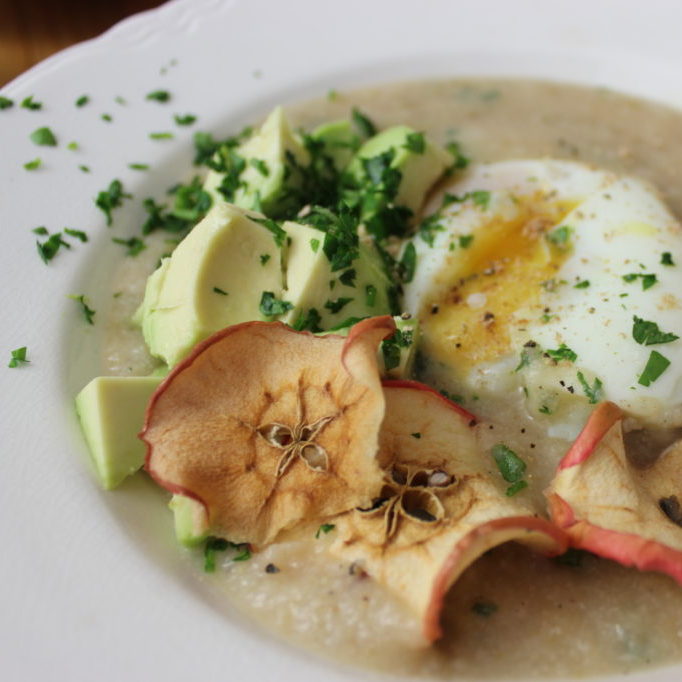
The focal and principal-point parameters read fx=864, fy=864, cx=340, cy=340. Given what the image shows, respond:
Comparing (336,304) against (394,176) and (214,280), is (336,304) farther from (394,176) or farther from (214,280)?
(394,176)

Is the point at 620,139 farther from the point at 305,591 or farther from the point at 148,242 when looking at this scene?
the point at 305,591

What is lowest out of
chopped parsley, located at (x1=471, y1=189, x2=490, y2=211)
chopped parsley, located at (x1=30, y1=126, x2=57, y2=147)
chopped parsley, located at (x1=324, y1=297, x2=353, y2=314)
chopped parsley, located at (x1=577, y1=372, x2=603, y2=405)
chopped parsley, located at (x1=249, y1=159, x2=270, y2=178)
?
chopped parsley, located at (x1=577, y1=372, x2=603, y2=405)

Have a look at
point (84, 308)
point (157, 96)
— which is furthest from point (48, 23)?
point (84, 308)

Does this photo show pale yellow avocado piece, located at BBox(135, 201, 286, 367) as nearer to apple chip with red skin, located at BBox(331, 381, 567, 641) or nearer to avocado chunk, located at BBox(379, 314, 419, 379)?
avocado chunk, located at BBox(379, 314, 419, 379)

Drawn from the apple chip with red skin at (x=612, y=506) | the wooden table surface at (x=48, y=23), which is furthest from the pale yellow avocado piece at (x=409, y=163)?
the wooden table surface at (x=48, y=23)

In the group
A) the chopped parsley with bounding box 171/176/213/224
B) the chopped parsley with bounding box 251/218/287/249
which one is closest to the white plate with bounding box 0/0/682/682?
the chopped parsley with bounding box 171/176/213/224

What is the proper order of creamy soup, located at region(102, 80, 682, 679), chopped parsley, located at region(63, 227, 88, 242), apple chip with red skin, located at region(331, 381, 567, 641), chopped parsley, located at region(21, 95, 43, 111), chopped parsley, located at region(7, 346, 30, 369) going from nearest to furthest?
1. apple chip with red skin, located at region(331, 381, 567, 641)
2. creamy soup, located at region(102, 80, 682, 679)
3. chopped parsley, located at region(7, 346, 30, 369)
4. chopped parsley, located at region(63, 227, 88, 242)
5. chopped parsley, located at region(21, 95, 43, 111)
